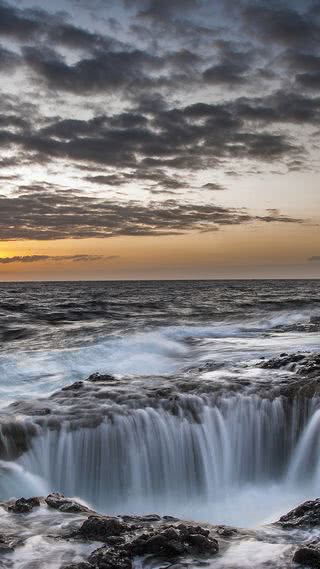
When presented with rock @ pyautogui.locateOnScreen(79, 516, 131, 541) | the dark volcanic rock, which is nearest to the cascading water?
the dark volcanic rock

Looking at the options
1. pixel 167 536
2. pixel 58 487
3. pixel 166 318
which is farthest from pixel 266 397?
pixel 166 318

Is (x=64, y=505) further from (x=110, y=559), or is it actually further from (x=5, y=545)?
(x=110, y=559)

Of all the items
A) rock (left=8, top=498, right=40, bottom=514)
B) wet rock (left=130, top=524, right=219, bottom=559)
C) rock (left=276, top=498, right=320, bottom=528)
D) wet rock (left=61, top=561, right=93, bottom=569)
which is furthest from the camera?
rock (left=8, top=498, right=40, bottom=514)

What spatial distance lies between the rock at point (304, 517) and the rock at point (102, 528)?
1.49m

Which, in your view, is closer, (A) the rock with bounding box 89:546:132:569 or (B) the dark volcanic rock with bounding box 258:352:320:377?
(A) the rock with bounding box 89:546:132:569

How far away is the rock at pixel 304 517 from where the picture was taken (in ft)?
15.4

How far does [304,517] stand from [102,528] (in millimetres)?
1830

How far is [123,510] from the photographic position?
715 cm

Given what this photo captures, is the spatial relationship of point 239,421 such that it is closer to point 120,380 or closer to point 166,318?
point 120,380

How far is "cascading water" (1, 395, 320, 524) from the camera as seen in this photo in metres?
7.41

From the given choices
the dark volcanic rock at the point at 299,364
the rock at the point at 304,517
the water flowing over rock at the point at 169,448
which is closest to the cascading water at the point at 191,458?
the water flowing over rock at the point at 169,448

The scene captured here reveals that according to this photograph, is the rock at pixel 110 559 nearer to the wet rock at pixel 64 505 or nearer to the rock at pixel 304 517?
the wet rock at pixel 64 505

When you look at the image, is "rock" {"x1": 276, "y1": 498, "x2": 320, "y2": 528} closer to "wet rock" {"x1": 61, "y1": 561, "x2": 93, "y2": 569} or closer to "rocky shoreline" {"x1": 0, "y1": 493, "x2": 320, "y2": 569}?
"rocky shoreline" {"x1": 0, "y1": 493, "x2": 320, "y2": 569}

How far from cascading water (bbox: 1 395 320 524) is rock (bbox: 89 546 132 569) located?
321 cm
